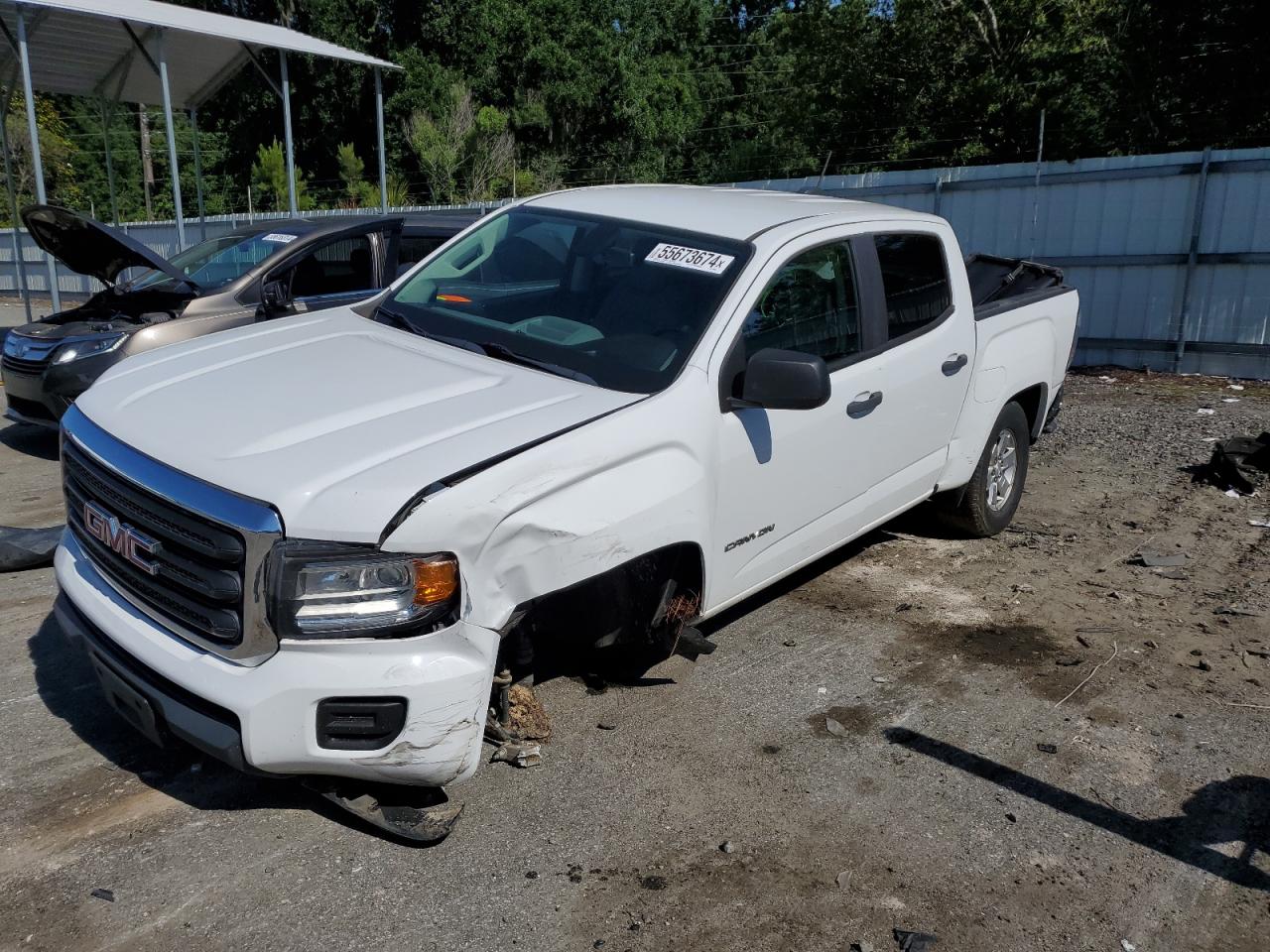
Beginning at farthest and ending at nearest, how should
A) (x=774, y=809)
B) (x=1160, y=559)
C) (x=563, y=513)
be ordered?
(x=1160, y=559) → (x=774, y=809) → (x=563, y=513)

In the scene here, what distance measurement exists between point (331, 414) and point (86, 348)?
508 cm

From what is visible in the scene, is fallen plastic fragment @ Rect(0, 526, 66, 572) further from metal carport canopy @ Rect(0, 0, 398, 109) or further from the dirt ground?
metal carport canopy @ Rect(0, 0, 398, 109)

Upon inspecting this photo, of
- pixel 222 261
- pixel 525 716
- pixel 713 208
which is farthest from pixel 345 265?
pixel 525 716

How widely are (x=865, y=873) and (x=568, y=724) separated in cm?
125

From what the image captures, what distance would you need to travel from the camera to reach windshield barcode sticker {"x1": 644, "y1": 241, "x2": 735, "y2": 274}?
13.7 ft

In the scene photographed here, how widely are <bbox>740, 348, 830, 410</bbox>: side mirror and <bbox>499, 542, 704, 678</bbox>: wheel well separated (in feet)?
1.96

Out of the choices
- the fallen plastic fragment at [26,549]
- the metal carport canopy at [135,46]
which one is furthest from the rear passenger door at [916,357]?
the metal carport canopy at [135,46]

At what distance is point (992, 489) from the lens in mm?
6266

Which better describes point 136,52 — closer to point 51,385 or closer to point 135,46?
point 135,46

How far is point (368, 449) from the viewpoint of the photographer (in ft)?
10.0

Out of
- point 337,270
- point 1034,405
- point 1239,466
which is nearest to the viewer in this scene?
point 1034,405

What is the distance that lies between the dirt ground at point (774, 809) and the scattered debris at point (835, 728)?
0.5 inches

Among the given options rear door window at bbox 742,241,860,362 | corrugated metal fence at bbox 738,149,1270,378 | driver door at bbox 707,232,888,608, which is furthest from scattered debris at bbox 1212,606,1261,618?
corrugated metal fence at bbox 738,149,1270,378

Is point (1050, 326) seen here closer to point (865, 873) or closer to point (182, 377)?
point (865, 873)
